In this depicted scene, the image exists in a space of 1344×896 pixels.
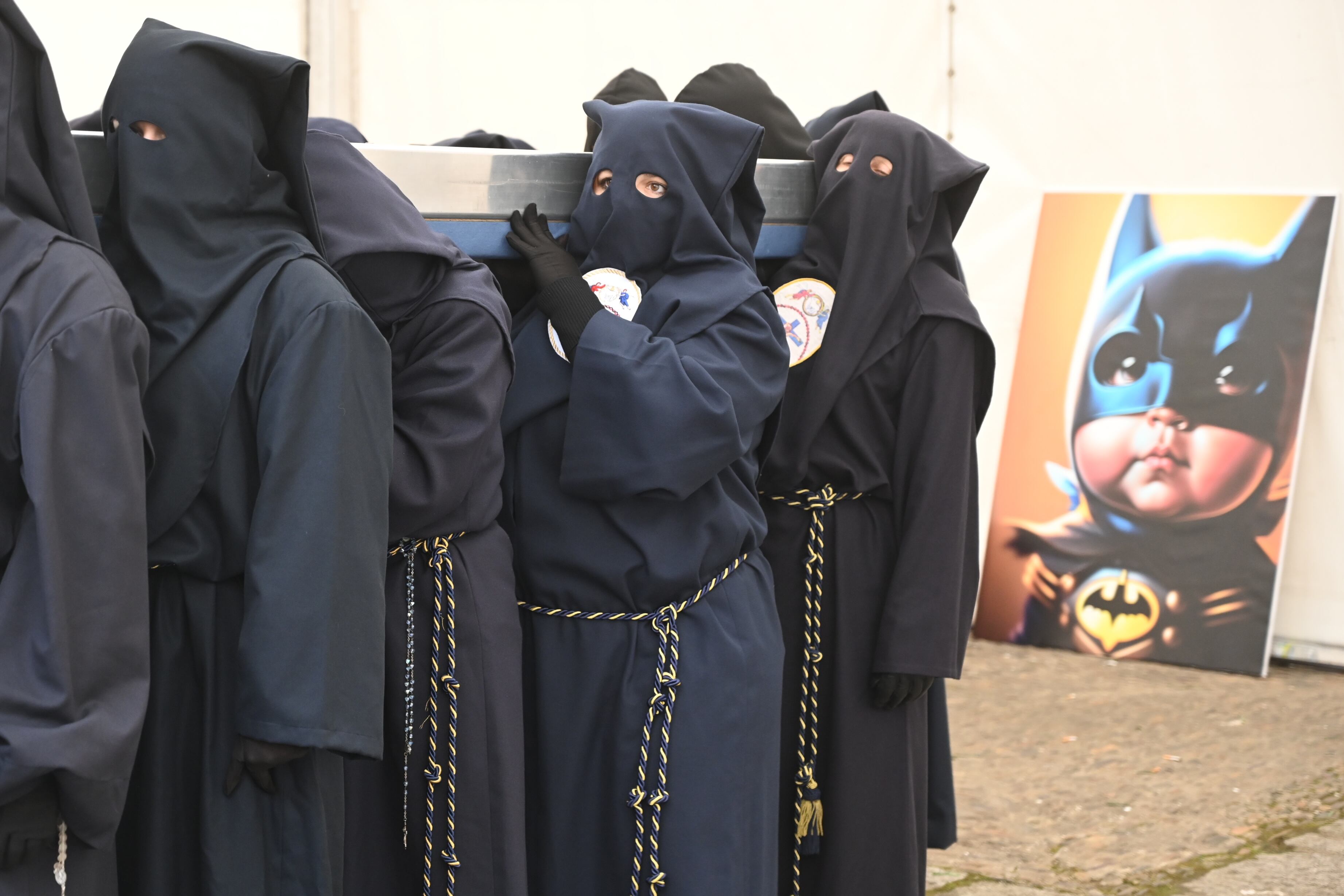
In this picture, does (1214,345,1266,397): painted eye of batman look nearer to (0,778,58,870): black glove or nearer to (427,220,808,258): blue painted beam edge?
(427,220,808,258): blue painted beam edge

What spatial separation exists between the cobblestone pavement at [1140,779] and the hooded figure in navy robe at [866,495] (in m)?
0.93

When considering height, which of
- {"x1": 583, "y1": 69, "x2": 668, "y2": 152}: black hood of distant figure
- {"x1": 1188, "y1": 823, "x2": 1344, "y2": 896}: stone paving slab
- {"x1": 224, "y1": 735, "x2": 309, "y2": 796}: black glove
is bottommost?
{"x1": 1188, "y1": 823, "x2": 1344, "y2": 896}: stone paving slab

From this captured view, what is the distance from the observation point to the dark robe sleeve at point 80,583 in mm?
1559

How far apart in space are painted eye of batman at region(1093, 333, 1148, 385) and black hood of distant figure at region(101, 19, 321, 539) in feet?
14.0

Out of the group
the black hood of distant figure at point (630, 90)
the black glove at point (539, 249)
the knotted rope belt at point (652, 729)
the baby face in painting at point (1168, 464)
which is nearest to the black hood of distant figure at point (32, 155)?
the black glove at point (539, 249)

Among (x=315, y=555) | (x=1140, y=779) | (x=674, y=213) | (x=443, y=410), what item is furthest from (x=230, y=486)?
(x=1140, y=779)

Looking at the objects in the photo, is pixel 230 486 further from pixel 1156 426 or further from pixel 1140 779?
pixel 1156 426

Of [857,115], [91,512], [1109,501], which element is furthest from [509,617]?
[1109,501]

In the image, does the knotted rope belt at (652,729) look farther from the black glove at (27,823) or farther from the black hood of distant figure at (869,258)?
the black glove at (27,823)

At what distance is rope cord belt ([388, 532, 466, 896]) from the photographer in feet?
6.97

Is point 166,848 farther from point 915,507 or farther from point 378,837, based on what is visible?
point 915,507

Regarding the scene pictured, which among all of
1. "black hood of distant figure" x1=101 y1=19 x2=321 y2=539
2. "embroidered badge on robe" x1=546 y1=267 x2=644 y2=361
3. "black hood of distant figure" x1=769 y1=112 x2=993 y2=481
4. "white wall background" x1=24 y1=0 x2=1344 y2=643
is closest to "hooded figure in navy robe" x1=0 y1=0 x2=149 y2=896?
"black hood of distant figure" x1=101 y1=19 x2=321 y2=539

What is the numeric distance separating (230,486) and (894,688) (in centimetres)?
143

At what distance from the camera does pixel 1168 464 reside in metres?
5.39
